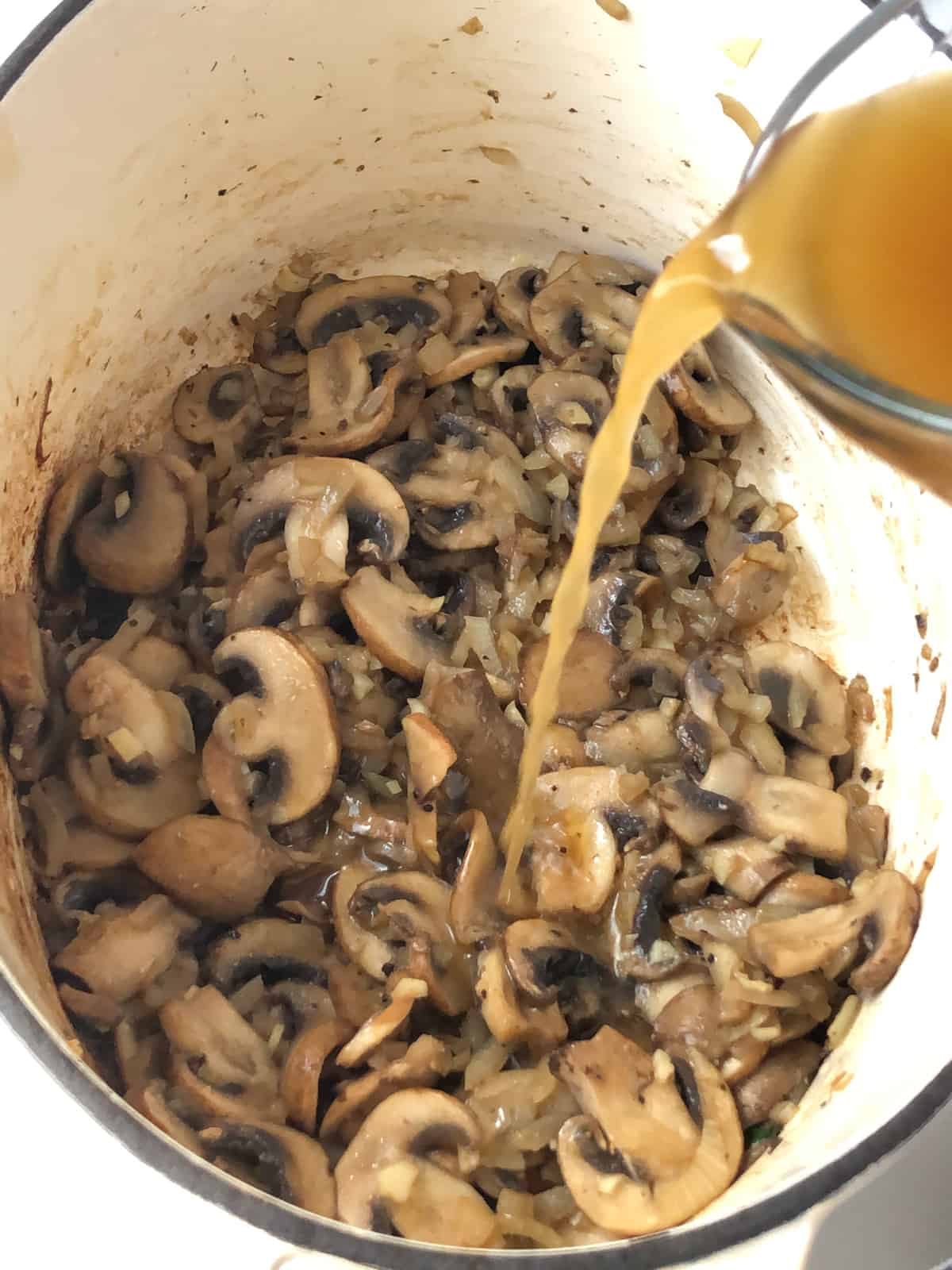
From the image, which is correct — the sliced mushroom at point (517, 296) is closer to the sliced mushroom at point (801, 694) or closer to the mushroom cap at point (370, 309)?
the mushroom cap at point (370, 309)

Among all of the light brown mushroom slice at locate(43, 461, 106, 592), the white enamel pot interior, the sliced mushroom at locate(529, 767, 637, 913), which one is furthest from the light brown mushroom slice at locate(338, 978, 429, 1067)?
the light brown mushroom slice at locate(43, 461, 106, 592)

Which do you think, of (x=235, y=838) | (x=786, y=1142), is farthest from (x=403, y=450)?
(x=786, y=1142)

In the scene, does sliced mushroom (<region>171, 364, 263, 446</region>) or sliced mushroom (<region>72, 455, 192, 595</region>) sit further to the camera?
sliced mushroom (<region>171, 364, 263, 446</region>)

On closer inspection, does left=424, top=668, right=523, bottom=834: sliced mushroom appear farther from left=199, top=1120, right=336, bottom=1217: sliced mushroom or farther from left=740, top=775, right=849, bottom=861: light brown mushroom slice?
left=199, top=1120, right=336, bottom=1217: sliced mushroom

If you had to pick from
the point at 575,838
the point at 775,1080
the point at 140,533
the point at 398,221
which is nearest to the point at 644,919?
the point at 575,838

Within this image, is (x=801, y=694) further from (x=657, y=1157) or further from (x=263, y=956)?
(x=263, y=956)

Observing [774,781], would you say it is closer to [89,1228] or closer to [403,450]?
[403,450]
